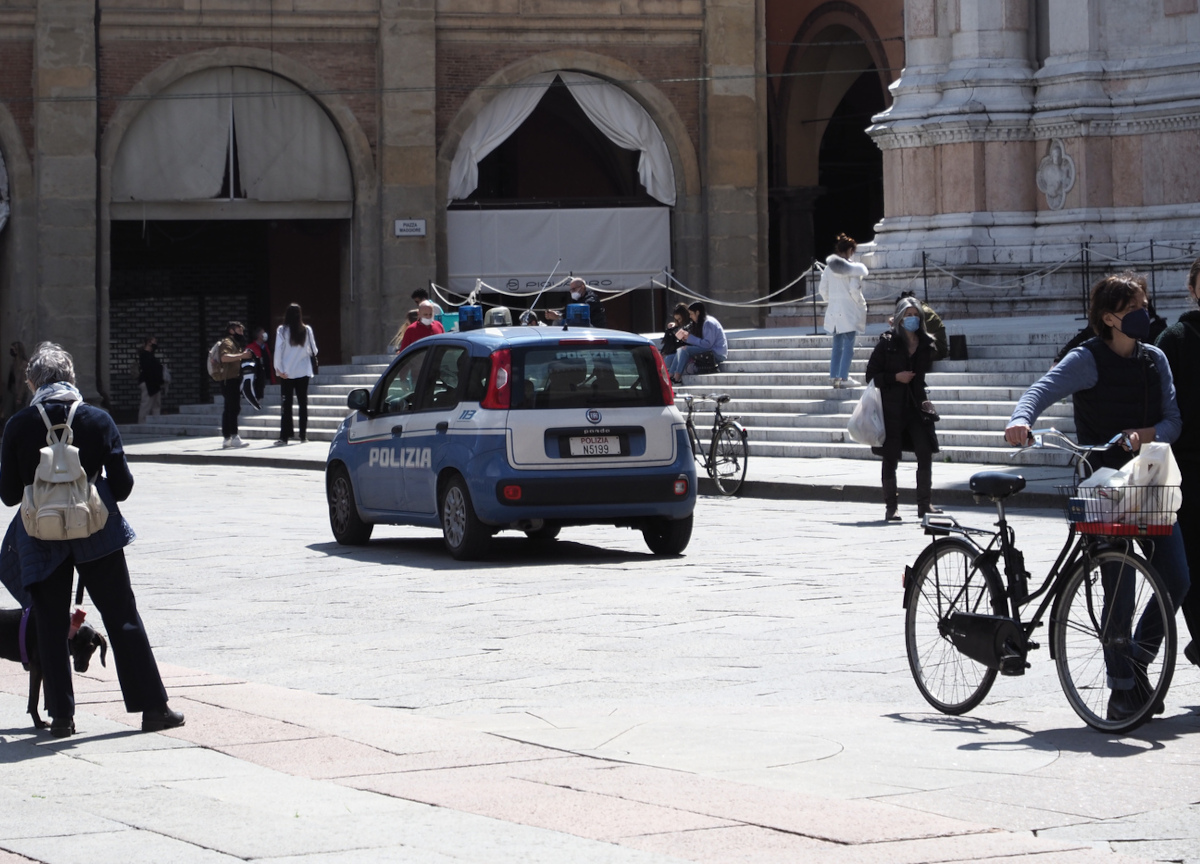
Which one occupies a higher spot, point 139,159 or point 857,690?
point 139,159

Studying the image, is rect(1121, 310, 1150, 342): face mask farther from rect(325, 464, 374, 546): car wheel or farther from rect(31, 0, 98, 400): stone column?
rect(31, 0, 98, 400): stone column

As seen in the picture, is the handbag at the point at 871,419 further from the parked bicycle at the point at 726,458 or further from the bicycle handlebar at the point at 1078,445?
the bicycle handlebar at the point at 1078,445

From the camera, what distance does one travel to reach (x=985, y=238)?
26.2 meters

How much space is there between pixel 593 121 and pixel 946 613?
3032 cm

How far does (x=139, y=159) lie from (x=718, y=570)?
80.7ft

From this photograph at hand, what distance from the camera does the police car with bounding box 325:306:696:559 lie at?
Result: 13.0 m

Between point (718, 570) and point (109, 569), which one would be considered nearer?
point (109, 569)

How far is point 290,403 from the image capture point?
1061 inches

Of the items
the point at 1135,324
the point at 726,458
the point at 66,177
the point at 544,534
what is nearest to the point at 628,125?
the point at 66,177

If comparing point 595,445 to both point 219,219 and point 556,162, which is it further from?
point 556,162

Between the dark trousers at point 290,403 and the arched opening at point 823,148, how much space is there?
17.0m

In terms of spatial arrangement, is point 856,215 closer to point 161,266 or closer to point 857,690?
point 161,266

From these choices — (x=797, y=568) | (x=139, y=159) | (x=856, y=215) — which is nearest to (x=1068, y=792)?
(x=797, y=568)

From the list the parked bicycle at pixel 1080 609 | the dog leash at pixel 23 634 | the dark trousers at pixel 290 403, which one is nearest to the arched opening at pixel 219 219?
the dark trousers at pixel 290 403
